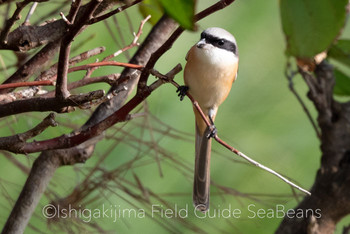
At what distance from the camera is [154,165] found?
1368 millimetres

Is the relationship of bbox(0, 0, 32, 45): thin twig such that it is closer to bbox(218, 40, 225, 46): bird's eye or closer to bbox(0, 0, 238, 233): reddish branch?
bbox(0, 0, 238, 233): reddish branch

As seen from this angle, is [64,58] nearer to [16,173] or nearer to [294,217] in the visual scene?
[294,217]

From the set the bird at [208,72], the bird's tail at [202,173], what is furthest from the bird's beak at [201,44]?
the bird's tail at [202,173]

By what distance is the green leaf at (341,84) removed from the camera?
2.61ft

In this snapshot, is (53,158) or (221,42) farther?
(221,42)

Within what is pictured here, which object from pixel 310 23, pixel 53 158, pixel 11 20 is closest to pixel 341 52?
pixel 310 23

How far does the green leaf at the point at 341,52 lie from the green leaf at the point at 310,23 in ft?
0.62

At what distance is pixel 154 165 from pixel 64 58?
3.10ft

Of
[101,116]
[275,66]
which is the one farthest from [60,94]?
[275,66]

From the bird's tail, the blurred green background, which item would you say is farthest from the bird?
the blurred green background

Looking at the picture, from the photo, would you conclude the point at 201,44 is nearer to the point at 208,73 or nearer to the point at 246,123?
the point at 208,73

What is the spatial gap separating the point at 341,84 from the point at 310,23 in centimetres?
50

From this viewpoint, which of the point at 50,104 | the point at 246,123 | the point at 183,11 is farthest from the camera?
the point at 246,123

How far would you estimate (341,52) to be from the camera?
52 centimetres
